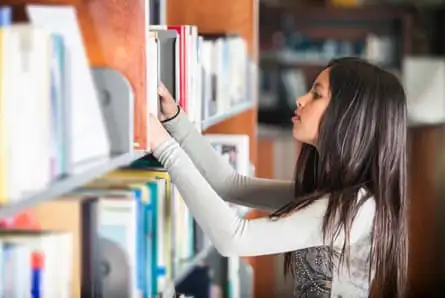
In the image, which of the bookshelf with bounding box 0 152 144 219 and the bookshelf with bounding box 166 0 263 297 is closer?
the bookshelf with bounding box 0 152 144 219

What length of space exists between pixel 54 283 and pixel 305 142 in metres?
0.83

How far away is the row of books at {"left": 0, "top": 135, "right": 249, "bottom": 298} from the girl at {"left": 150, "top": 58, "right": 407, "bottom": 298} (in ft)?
0.46

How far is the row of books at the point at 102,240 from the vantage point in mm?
1113

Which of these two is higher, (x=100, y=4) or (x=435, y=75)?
(x=100, y=4)

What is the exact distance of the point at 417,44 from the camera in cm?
443

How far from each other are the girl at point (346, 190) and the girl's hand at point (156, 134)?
0.13m

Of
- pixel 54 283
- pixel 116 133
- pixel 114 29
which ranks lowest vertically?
pixel 54 283

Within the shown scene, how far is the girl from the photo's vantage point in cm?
162

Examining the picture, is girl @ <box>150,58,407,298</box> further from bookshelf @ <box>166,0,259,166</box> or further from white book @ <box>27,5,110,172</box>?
bookshelf @ <box>166,0,259,166</box>

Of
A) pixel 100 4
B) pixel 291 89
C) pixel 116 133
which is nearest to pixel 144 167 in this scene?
pixel 116 133

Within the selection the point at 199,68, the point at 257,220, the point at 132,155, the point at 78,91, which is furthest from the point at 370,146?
the point at 78,91

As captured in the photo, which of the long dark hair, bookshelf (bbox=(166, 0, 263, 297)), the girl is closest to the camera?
the girl

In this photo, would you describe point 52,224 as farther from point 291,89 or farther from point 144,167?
point 291,89

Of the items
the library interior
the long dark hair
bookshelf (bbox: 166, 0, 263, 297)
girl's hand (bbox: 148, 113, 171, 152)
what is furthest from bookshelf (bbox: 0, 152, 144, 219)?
bookshelf (bbox: 166, 0, 263, 297)
